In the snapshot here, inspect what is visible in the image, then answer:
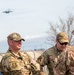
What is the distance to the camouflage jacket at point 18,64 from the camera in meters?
6.61

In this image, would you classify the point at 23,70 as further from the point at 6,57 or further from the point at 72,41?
the point at 72,41

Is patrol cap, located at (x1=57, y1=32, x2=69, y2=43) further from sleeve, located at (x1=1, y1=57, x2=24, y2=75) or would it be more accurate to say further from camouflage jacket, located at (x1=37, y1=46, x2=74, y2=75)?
sleeve, located at (x1=1, y1=57, x2=24, y2=75)

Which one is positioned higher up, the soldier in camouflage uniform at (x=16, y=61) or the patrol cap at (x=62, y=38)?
the patrol cap at (x=62, y=38)

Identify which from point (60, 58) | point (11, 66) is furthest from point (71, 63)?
point (11, 66)

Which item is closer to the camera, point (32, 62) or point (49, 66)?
point (32, 62)

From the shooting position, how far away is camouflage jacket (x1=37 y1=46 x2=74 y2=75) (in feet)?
25.3

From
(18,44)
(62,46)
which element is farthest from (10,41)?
(62,46)

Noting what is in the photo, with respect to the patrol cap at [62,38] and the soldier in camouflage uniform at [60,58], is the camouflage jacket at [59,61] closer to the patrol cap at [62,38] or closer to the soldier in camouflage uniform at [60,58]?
the soldier in camouflage uniform at [60,58]

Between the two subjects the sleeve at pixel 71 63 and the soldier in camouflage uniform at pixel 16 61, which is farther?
the sleeve at pixel 71 63

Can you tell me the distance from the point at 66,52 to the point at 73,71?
15.8 inches

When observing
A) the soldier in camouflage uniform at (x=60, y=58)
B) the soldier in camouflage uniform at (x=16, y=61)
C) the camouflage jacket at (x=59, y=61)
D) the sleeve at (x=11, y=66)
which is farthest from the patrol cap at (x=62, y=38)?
the sleeve at (x=11, y=66)

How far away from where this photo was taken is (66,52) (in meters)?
7.77

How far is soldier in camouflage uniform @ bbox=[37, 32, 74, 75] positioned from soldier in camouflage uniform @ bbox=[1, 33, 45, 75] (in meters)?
0.99

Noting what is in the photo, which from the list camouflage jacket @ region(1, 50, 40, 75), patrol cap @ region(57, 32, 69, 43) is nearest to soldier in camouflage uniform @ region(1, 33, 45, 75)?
camouflage jacket @ region(1, 50, 40, 75)
